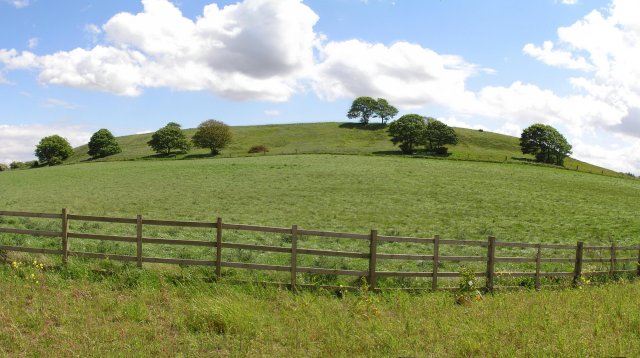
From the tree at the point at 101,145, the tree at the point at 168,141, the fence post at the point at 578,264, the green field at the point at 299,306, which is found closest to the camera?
the green field at the point at 299,306

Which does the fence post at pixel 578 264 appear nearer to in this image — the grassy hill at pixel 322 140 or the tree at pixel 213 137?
the tree at pixel 213 137

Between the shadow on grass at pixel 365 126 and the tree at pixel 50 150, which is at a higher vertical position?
the shadow on grass at pixel 365 126

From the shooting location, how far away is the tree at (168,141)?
8500 cm

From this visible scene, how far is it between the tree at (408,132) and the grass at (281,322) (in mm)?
70926

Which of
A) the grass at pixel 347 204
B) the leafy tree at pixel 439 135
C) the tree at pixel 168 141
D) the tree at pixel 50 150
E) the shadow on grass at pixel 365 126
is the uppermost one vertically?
the shadow on grass at pixel 365 126

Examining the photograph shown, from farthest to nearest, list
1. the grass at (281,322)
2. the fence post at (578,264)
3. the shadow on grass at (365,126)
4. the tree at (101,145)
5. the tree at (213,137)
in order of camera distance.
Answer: the shadow on grass at (365,126), the tree at (101,145), the tree at (213,137), the fence post at (578,264), the grass at (281,322)

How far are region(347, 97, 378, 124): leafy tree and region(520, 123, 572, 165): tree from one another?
50550 mm

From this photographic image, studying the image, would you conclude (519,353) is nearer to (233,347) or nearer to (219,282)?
(233,347)

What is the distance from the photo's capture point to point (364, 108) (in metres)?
132

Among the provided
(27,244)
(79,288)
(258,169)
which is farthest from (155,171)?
(79,288)

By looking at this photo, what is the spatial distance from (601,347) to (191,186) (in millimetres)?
36181

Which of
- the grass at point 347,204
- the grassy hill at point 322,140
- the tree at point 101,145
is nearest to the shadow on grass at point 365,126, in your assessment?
the grassy hill at point 322,140

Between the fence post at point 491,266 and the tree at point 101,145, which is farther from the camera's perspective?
the tree at point 101,145

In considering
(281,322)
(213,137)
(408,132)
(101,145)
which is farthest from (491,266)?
(101,145)
